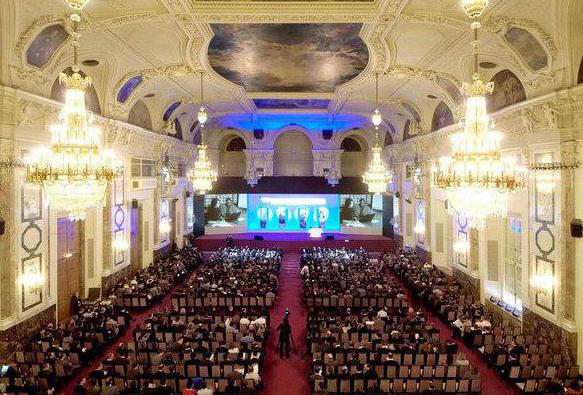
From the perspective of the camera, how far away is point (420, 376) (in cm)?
890

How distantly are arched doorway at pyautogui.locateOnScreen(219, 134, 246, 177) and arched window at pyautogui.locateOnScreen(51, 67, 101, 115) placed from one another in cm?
1671

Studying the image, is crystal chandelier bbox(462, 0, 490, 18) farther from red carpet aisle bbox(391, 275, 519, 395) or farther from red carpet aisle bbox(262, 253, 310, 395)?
red carpet aisle bbox(262, 253, 310, 395)

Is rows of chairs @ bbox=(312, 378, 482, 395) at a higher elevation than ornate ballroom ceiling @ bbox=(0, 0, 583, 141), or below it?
below

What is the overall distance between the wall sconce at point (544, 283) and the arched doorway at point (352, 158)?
2075cm

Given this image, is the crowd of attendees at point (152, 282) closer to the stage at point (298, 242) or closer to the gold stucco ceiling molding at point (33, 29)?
the stage at point (298, 242)

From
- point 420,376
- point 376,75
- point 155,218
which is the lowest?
point 420,376

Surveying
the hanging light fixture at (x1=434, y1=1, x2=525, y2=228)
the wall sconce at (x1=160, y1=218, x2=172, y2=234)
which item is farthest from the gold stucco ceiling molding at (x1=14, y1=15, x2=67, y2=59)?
the wall sconce at (x1=160, y1=218, x2=172, y2=234)

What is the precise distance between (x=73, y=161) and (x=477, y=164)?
5704mm

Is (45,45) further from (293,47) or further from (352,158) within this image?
(352,158)

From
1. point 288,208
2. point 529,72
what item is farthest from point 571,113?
point 288,208

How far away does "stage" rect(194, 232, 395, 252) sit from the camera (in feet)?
89.5

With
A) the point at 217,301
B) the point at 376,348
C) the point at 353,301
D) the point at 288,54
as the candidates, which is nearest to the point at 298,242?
the point at 353,301

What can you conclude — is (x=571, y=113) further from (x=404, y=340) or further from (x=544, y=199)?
(x=404, y=340)

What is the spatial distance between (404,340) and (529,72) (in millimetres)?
7605
